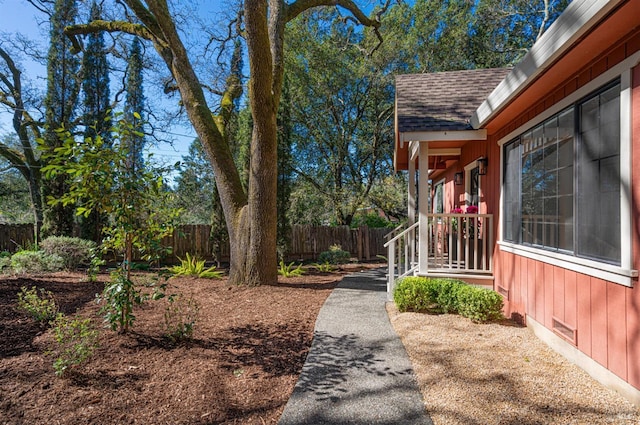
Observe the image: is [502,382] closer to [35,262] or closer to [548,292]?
[548,292]

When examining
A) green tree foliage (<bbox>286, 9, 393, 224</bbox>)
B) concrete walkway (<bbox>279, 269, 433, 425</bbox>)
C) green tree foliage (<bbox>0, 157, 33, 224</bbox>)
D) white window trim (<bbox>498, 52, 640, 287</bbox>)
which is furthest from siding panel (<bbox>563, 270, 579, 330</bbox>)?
green tree foliage (<bbox>0, 157, 33, 224</bbox>)

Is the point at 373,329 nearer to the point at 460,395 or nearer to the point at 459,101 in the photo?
the point at 460,395

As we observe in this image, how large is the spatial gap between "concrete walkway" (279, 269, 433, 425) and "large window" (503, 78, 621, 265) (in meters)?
2.05

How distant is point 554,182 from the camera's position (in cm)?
360

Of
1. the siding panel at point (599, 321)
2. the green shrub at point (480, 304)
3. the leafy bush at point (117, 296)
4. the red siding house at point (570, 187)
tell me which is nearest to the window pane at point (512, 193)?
the red siding house at point (570, 187)

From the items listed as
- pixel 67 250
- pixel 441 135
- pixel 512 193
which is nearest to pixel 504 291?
pixel 512 193

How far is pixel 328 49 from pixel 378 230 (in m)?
8.83

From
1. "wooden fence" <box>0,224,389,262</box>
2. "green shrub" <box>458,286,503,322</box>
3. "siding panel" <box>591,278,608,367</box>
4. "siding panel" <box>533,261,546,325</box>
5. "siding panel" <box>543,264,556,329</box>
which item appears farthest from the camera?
"wooden fence" <box>0,224,389,262</box>

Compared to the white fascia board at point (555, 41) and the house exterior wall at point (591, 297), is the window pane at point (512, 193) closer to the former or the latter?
the house exterior wall at point (591, 297)

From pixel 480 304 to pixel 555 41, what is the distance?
309 cm

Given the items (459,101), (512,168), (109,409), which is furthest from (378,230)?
(109,409)

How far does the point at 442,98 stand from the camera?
6461mm

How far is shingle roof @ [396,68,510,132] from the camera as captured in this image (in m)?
5.54

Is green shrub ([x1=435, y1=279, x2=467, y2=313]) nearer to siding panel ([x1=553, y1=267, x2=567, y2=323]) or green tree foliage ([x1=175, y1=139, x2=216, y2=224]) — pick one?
siding panel ([x1=553, y1=267, x2=567, y2=323])
